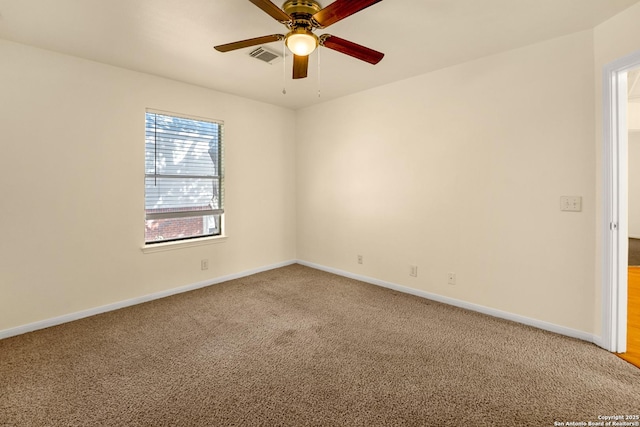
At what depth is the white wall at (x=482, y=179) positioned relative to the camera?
250cm

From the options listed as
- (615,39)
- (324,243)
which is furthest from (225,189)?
(615,39)

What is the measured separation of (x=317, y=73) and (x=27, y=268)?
3.40 metres

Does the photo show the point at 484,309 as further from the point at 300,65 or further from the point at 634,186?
the point at 634,186

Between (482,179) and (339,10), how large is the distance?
2.13 meters

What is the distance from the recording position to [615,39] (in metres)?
2.20

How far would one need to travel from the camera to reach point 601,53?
231 centimetres

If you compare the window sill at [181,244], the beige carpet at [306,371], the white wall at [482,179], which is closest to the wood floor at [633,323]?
the beige carpet at [306,371]

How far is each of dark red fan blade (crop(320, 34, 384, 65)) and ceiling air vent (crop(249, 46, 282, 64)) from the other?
88 centimetres

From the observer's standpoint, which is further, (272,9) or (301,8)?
(301,8)

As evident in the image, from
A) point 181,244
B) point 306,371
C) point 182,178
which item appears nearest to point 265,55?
point 182,178

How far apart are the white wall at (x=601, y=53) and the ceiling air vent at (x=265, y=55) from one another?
104 inches

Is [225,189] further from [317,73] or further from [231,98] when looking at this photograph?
[317,73]

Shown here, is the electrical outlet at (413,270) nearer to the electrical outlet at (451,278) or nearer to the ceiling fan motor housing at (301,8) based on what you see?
the electrical outlet at (451,278)

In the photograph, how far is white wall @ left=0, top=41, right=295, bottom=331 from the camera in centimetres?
263
